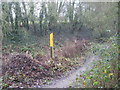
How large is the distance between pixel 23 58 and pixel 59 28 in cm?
1184

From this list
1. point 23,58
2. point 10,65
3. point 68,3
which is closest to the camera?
point 10,65

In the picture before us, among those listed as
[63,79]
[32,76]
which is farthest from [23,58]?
[63,79]

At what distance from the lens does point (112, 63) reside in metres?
3.87

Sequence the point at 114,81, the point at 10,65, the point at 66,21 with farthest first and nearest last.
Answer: the point at 66,21
the point at 10,65
the point at 114,81

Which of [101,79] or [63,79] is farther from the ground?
[101,79]

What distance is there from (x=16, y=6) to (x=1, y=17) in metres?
4.07

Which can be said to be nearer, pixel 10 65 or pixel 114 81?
pixel 114 81

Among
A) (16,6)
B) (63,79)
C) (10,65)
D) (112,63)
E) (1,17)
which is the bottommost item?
(63,79)

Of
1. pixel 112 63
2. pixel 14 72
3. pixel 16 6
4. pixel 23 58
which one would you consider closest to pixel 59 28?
pixel 16 6

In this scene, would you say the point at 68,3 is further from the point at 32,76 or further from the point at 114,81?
the point at 114,81

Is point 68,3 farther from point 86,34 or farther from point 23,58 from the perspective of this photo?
point 23,58

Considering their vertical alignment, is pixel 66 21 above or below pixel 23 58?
above

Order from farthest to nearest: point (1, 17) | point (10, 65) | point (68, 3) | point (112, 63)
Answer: point (68, 3) < point (1, 17) < point (10, 65) < point (112, 63)

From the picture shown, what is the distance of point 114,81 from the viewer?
3.50 m
